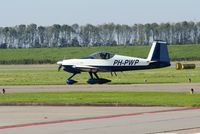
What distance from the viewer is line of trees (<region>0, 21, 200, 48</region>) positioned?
18438cm

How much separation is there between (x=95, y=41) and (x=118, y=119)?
548 feet

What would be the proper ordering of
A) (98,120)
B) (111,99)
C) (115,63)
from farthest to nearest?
(115,63), (111,99), (98,120)

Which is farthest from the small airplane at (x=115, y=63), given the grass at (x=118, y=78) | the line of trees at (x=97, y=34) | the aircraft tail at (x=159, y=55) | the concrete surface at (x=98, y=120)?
the line of trees at (x=97, y=34)

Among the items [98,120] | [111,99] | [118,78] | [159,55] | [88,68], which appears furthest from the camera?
[118,78]

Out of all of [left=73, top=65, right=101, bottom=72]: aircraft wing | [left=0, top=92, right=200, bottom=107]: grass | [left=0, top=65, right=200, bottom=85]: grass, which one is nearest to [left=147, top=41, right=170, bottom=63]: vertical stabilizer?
[left=0, top=65, right=200, bottom=85]: grass

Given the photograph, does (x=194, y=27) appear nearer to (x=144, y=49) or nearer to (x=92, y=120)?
(x=144, y=49)

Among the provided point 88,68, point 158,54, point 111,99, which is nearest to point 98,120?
point 111,99

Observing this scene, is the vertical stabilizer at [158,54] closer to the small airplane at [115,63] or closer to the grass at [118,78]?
the small airplane at [115,63]

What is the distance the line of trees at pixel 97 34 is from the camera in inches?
7259

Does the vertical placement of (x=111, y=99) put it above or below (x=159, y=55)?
below

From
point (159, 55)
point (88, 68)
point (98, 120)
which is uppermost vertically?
point (159, 55)

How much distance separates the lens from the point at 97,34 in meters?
191

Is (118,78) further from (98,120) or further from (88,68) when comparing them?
(98,120)

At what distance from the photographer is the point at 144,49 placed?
136 meters
